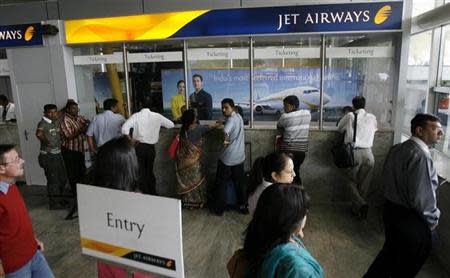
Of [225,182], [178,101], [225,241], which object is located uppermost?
[178,101]

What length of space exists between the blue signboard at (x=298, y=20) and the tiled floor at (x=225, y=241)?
2.58 metres

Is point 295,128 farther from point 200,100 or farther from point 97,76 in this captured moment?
point 97,76

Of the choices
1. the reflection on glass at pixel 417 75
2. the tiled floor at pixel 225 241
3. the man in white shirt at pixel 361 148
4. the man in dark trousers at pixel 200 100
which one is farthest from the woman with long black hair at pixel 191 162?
the reflection on glass at pixel 417 75

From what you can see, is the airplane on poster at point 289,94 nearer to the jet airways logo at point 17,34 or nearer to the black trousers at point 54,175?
the black trousers at point 54,175

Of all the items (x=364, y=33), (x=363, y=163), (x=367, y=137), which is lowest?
(x=363, y=163)

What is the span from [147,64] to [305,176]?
3069 mm

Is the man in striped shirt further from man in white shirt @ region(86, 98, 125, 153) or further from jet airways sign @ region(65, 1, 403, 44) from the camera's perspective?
man in white shirt @ region(86, 98, 125, 153)

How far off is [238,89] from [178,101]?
1010 millimetres

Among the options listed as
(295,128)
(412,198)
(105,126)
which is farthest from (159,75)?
(412,198)

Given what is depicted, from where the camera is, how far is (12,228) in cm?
203

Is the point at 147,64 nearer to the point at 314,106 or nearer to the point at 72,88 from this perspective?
the point at 72,88

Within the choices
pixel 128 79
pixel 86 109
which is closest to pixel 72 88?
pixel 86 109

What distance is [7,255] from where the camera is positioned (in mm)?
2035

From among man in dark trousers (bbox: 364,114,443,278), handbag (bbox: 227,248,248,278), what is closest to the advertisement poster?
man in dark trousers (bbox: 364,114,443,278)
